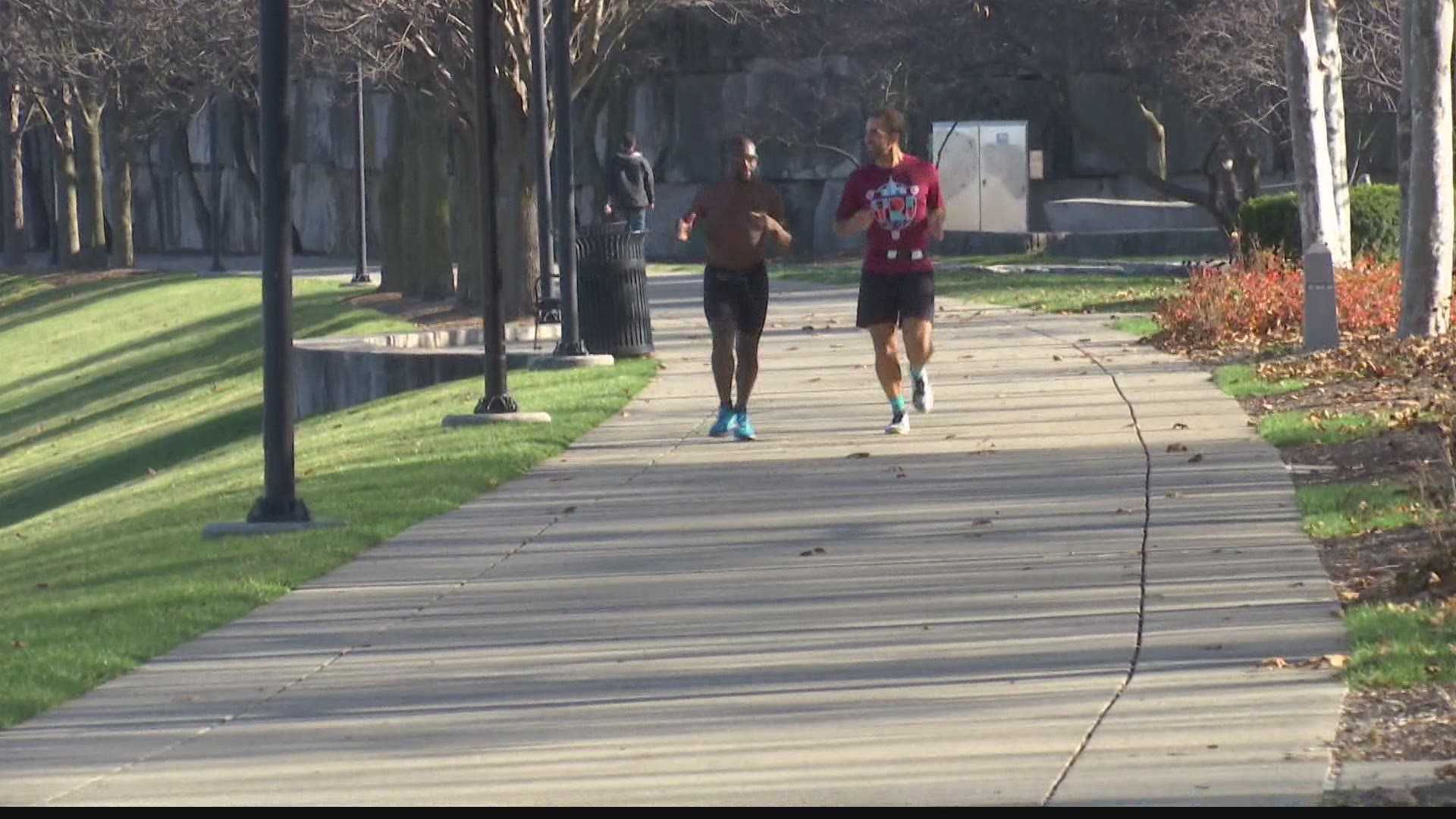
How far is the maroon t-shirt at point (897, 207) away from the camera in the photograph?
14000 mm

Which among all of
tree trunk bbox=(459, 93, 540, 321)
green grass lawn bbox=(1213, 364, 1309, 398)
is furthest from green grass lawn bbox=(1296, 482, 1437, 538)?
tree trunk bbox=(459, 93, 540, 321)

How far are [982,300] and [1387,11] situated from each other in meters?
9.72

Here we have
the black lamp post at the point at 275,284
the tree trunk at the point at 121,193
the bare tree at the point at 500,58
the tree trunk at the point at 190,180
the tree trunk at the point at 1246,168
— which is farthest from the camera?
the tree trunk at the point at 190,180

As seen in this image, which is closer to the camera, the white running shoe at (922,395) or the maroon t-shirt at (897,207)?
the maroon t-shirt at (897,207)

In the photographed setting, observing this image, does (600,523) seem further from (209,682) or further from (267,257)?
(209,682)

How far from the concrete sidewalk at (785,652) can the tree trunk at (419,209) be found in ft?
63.5

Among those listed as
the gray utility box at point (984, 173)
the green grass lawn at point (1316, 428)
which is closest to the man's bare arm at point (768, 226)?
the green grass lawn at point (1316, 428)

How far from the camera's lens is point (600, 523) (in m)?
11.5

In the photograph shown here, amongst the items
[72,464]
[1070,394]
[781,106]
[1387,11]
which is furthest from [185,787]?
[781,106]

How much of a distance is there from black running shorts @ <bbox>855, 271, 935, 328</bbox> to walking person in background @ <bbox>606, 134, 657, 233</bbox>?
1719 centimetres

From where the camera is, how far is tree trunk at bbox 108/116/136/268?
162 feet

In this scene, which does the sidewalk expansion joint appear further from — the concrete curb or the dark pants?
the dark pants

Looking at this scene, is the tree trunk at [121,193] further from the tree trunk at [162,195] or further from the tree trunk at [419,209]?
the tree trunk at [419,209]

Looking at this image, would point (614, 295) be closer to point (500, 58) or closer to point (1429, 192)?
point (500, 58)
